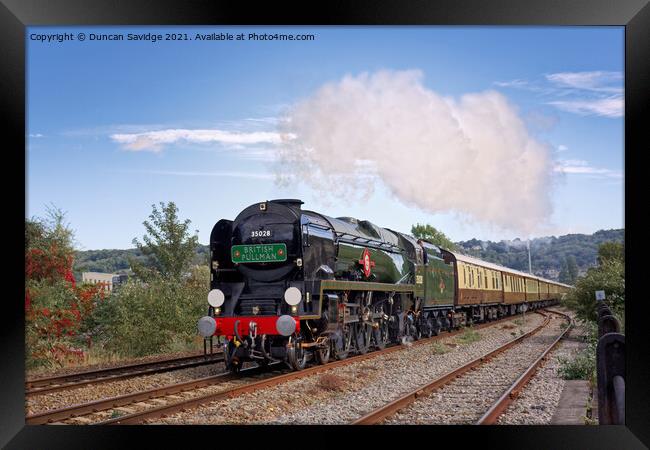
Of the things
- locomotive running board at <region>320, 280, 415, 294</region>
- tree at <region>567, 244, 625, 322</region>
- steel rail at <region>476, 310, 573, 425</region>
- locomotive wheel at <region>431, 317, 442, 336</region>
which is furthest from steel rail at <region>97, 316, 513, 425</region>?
locomotive wheel at <region>431, 317, 442, 336</region>

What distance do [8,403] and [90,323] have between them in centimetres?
679

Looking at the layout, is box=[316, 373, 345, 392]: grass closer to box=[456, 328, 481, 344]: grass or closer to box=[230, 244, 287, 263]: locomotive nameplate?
box=[230, 244, 287, 263]: locomotive nameplate

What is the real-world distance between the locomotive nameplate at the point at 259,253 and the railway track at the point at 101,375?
186 cm

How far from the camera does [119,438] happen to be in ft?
23.8

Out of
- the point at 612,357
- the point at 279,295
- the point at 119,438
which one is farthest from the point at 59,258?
the point at 612,357

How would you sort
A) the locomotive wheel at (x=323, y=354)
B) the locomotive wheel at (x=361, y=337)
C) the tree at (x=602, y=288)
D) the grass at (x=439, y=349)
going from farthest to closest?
the grass at (x=439, y=349) < the tree at (x=602, y=288) < the locomotive wheel at (x=361, y=337) < the locomotive wheel at (x=323, y=354)

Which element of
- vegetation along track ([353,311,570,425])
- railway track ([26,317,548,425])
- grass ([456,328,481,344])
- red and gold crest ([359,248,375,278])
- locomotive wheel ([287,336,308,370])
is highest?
red and gold crest ([359,248,375,278])

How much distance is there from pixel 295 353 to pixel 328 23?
19.3 feet

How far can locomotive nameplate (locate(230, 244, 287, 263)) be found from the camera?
37.5ft

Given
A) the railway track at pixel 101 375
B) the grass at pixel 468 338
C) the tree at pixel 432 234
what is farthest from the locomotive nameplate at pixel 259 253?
the tree at pixel 432 234

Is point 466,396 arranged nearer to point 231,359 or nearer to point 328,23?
point 231,359

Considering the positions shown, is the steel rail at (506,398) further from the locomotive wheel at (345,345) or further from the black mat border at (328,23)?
the locomotive wheel at (345,345)

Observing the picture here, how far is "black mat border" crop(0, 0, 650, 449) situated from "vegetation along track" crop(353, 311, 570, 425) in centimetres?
57

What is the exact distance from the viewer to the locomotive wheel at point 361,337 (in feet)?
45.2
